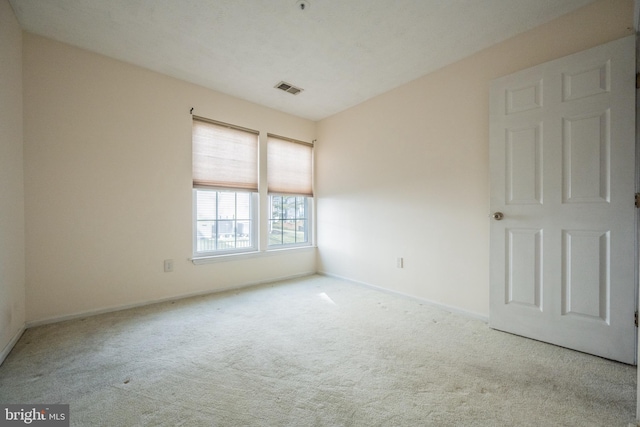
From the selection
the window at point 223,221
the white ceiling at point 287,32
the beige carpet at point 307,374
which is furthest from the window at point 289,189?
the beige carpet at point 307,374

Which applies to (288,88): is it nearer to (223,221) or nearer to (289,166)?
(289,166)

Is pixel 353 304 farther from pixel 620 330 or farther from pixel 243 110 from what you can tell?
pixel 243 110

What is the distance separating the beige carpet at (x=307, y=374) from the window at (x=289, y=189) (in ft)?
5.94

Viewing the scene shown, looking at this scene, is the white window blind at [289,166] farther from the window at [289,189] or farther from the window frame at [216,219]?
the window frame at [216,219]

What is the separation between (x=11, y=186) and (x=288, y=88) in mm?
2829

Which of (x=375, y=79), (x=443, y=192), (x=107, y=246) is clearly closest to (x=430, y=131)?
(x=443, y=192)

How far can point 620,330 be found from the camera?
72.9 inches

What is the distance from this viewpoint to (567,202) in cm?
207

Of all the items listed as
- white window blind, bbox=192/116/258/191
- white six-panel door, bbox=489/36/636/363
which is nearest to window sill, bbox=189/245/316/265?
white window blind, bbox=192/116/258/191

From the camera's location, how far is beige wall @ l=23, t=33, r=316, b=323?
2430 mm

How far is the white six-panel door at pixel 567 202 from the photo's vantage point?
1.86 metres

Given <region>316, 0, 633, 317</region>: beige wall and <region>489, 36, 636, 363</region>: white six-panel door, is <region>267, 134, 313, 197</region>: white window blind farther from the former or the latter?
<region>489, 36, 636, 363</region>: white six-panel door

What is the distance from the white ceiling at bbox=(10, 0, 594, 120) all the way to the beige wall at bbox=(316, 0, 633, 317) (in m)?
0.21

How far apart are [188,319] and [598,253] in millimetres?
3530
